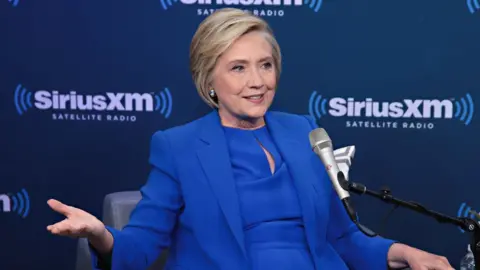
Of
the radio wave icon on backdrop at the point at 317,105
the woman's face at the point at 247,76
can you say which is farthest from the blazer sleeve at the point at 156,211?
the radio wave icon on backdrop at the point at 317,105

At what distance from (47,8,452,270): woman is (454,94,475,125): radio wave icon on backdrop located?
147 cm

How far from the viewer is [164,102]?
385 cm

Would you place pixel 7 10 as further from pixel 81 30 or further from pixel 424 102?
pixel 424 102

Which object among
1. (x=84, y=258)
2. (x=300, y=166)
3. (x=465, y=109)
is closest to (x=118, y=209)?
(x=84, y=258)

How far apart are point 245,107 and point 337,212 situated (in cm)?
48

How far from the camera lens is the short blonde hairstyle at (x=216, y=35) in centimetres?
243

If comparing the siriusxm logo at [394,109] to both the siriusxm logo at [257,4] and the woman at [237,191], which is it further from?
the woman at [237,191]

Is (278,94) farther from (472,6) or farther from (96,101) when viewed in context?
(472,6)

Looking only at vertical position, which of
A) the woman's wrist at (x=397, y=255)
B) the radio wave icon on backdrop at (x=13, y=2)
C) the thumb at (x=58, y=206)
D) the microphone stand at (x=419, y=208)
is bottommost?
the woman's wrist at (x=397, y=255)

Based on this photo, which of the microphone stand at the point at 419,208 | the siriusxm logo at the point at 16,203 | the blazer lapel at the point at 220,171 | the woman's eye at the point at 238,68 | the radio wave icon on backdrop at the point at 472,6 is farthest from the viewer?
the siriusxm logo at the point at 16,203

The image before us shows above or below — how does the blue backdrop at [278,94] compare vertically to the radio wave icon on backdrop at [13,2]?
below

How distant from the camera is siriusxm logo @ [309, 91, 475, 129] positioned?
377 cm

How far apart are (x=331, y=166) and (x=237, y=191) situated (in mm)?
592

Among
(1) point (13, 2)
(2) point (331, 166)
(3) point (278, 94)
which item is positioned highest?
(1) point (13, 2)
